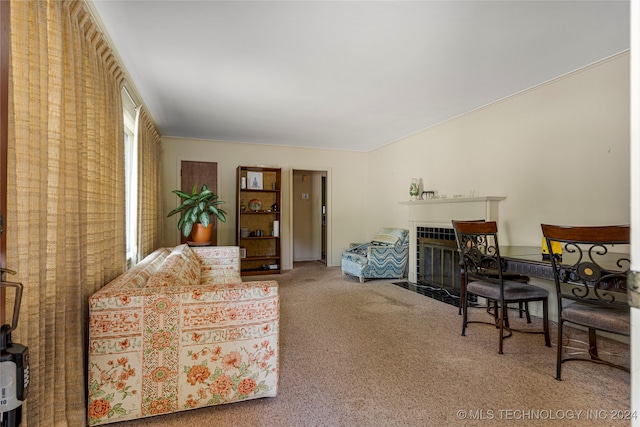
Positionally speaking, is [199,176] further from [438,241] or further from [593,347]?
[593,347]

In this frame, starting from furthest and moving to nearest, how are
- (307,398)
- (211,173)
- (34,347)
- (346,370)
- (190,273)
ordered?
(211,173)
(190,273)
(346,370)
(307,398)
(34,347)

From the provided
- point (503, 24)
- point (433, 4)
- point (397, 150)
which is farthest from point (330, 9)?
point (397, 150)

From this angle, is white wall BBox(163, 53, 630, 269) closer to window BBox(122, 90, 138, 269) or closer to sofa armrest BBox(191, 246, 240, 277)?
sofa armrest BBox(191, 246, 240, 277)

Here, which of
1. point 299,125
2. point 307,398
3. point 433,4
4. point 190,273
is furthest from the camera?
point 299,125

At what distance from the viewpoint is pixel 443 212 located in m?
4.32

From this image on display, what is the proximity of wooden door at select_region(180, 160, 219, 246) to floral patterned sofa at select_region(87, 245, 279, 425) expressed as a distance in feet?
12.4

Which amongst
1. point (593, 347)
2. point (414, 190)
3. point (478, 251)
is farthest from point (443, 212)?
point (593, 347)

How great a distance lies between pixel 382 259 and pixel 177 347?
12.5 ft

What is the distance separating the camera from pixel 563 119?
3043 millimetres

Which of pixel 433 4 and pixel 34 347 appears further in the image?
pixel 433 4

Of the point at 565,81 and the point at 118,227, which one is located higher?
the point at 565,81

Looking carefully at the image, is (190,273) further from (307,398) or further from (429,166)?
(429,166)

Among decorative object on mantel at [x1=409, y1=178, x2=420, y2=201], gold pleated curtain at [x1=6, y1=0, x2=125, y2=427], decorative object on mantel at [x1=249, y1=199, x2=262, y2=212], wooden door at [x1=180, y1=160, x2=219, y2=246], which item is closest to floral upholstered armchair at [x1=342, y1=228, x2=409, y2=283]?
decorative object on mantel at [x1=409, y1=178, x2=420, y2=201]

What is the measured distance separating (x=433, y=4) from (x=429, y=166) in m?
3.02
